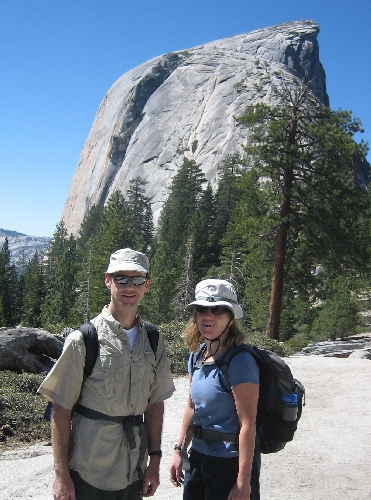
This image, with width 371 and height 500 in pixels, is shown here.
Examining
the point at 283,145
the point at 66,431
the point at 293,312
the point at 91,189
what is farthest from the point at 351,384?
the point at 91,189

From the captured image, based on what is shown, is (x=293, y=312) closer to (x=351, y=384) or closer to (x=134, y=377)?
(x=351, y=384)

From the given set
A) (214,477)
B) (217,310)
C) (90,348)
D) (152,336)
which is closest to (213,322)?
(217,310)

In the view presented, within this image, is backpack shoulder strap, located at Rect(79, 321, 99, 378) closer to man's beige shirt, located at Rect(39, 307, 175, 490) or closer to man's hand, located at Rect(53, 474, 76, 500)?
man's beige shirt, located at Rect(39, 307, 175, 490)

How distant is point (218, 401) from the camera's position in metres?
2.78

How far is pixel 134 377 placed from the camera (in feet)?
9.05

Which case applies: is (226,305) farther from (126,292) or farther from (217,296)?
(126,292)

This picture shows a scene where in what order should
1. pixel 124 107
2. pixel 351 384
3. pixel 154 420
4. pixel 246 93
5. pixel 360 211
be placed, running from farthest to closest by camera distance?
pixel 124 107
pixel 246 93
pixel 360 211
pixel 351 384
pixel 154 420

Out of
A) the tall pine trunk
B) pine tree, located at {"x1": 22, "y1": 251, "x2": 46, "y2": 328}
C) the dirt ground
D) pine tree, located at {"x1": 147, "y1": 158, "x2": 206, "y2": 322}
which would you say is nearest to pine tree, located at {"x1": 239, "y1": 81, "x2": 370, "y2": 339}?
the tall pine trunk

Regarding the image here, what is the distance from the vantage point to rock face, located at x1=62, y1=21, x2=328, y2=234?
75.8 meters

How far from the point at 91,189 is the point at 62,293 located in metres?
57.9

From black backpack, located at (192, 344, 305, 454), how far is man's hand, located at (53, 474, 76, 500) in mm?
972

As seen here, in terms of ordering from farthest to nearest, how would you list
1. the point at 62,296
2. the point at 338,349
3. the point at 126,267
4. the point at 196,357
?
the point at 62,296 → the point at 338,349 → the point at 196,357 → the point at 126,267


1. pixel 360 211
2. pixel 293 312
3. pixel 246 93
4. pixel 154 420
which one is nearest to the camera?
pixel 154 420

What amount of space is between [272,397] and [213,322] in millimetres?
548
